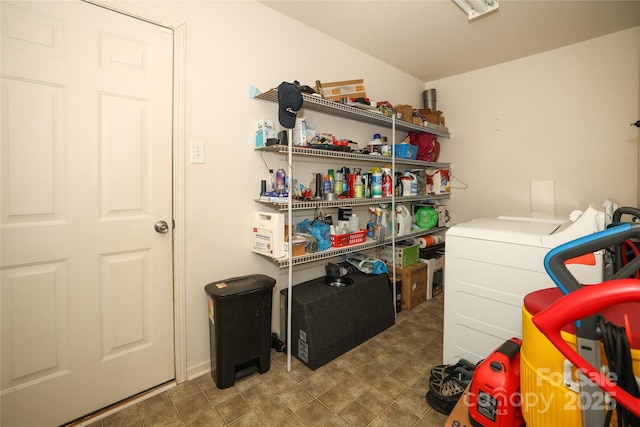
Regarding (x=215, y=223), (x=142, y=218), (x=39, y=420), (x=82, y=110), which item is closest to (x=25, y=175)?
(x=82, y=110)

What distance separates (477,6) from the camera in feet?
7.01

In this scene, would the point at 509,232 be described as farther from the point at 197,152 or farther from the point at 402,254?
the point at 197,152

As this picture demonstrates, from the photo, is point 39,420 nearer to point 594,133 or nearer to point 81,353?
point 81,353

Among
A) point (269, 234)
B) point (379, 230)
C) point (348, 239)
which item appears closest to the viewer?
point (269, 234)

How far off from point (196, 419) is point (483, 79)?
12.9 feet

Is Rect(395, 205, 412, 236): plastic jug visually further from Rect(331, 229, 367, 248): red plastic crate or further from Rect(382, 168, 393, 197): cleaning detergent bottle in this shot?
Rect(331, 229, 367, 248): red plastic crate

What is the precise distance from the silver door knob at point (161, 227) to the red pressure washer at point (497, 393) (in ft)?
5.76

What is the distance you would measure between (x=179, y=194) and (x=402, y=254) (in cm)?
203

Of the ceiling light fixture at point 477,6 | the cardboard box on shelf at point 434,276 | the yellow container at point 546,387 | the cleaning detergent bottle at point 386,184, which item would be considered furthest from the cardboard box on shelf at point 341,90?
the yellow container at point 546,387

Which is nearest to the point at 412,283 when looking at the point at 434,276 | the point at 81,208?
the point at 434,276

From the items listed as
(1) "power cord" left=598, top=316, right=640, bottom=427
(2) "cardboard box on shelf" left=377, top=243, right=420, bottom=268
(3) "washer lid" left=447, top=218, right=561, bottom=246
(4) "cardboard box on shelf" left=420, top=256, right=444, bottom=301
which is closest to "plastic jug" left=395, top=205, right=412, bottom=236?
(2) "cardboard box on shelf" left=377, top=243, right=420, bottom=268

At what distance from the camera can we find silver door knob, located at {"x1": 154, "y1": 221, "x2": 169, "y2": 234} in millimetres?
1756

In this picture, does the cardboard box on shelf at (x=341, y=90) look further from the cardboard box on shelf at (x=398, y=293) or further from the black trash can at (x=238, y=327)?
the cardboard box on shelf at (x=398, y=293)

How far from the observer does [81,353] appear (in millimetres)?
1558
